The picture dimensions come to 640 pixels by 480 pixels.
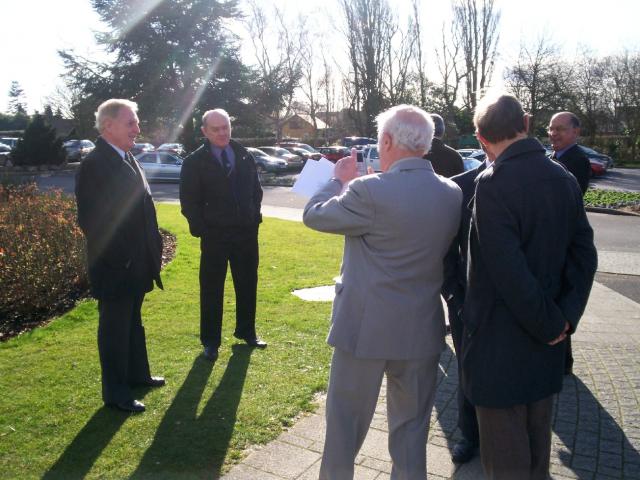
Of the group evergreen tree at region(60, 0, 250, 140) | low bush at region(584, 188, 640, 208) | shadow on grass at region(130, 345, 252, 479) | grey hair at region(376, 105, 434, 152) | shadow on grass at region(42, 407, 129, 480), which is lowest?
low bush at region(584, 188, 640, 208)

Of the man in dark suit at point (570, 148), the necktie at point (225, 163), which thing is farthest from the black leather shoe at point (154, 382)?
the man in dark suit at point (570, 148)

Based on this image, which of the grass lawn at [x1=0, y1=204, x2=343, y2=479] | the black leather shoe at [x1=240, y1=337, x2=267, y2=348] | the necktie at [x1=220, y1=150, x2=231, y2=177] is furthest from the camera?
the black leather shoe at [x1=240, y1=337, x2=267, y2=348]

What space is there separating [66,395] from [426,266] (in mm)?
2956

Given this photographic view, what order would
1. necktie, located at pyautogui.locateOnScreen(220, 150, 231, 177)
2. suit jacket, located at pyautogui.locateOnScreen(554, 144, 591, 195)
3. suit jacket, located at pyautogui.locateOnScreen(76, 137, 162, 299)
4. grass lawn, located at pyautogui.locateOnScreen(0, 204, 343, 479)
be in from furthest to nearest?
necktie, located at pyautogui.locateOnScreen(220, 150, 231, 177) < suit jacket, located at pyautogui.locateOnScreen(554, 144, 591, 195) < suit jacket, located at pyautogui.locateOnScreen(76, 137, 162, 299) < grass lawn, located at pyautogui.locateOnScreen(0, 204, 343, 479)

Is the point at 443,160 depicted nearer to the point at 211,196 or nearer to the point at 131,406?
the point at 211,196

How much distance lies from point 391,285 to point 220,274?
2.80m

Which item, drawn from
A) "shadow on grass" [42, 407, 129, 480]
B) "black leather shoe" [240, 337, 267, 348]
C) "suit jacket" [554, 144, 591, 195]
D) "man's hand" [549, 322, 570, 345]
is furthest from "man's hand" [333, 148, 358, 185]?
"black leather shoe" [240, 337, 267, 348]

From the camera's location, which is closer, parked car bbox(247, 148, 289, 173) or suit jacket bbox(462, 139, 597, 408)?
suit jacket bbox(462, 139, 597, 408)

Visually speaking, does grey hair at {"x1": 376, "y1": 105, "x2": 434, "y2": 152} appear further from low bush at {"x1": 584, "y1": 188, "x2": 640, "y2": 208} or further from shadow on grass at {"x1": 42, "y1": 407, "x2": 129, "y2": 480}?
low bush at {"x1": 584, "y1": 188, "x2": 640, "y2": 208}

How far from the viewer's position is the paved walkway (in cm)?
325

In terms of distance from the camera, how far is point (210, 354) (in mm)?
4930

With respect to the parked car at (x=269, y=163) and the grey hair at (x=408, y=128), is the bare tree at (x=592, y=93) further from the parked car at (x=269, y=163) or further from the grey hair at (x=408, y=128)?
the grey hair at (x=408, y=128)

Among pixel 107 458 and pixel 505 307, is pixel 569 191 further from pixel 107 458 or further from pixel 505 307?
pixel 107 458

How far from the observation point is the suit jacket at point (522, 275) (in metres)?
2.21
